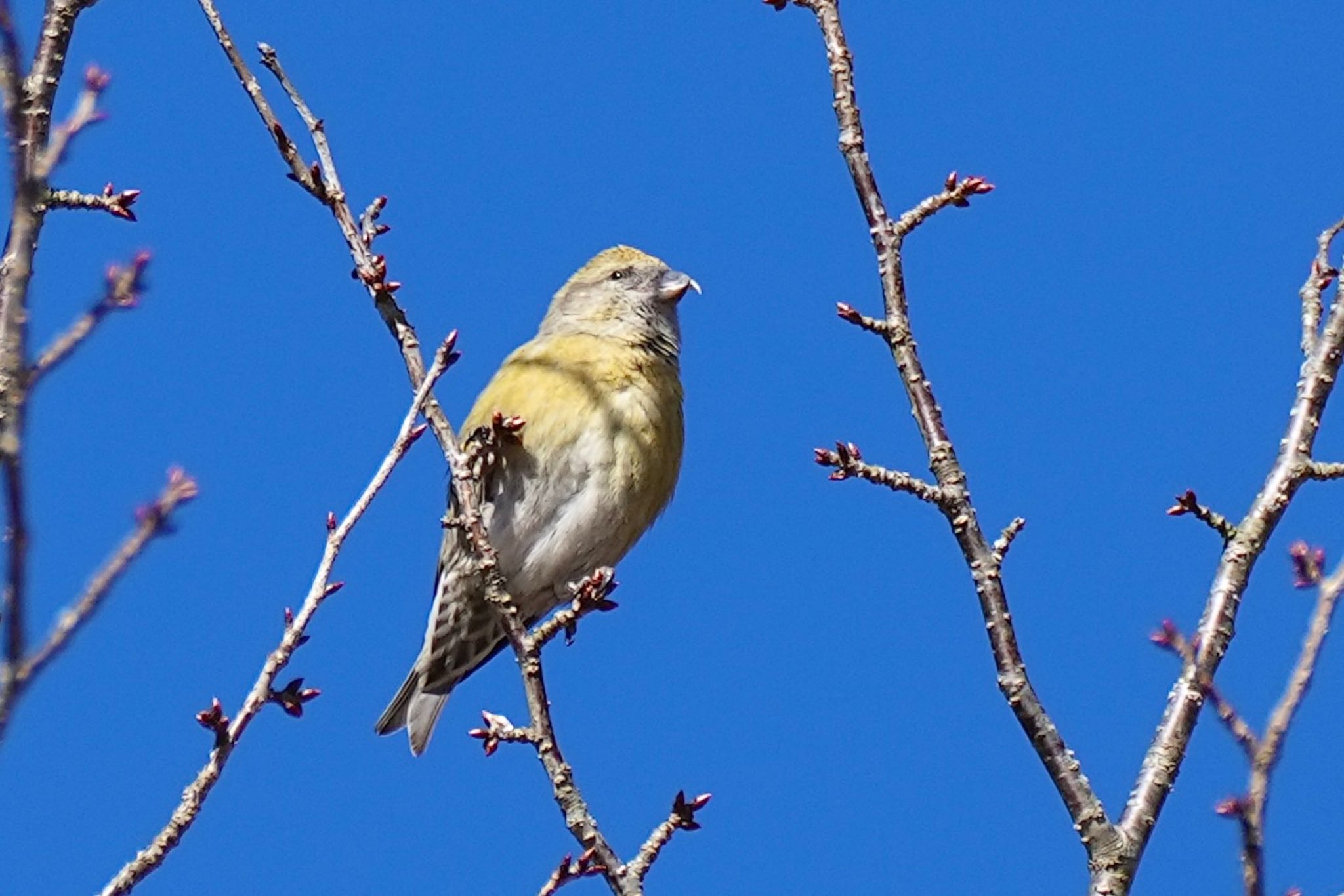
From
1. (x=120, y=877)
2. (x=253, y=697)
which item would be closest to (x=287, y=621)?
(x=253, y=697)

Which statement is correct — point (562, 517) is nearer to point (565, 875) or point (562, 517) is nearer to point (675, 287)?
point (675, 287)

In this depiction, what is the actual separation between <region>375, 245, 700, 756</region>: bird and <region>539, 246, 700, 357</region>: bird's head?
0.03ft

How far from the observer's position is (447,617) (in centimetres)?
632

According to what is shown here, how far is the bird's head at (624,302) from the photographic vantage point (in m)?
6.70

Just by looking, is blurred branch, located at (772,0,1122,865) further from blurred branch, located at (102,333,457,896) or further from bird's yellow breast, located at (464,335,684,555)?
bird's yellow breast, located at (464,335,684,555)

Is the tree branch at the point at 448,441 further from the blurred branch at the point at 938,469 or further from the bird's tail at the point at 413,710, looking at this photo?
the bird's tail at the point at 413,710

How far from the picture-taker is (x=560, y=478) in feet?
20.0

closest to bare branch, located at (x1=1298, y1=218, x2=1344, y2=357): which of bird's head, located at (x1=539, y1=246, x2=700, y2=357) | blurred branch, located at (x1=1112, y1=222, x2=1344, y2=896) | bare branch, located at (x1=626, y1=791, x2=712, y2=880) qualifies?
blurred branch, located at (x1=1112, y1=222, x2=1344, y2=896)

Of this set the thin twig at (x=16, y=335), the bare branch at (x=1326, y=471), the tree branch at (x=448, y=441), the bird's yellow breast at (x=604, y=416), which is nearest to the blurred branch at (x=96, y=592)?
the thin twig at (x=16, y=335)

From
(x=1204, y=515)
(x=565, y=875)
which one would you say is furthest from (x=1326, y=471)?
(x=565, y=875)

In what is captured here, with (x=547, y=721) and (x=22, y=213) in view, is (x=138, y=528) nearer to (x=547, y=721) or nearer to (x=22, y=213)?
(x=22, y=213)

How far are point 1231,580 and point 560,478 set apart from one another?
2782 mm

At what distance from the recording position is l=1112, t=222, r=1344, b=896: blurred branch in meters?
3.52

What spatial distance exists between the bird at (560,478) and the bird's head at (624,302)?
0.03 feet
